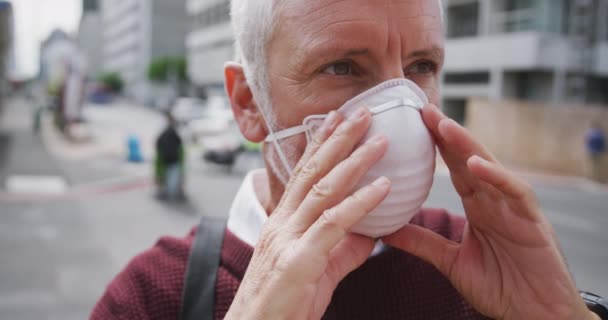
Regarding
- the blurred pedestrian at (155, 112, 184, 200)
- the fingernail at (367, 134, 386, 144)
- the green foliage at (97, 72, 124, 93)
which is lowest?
the green foliage at (97, 72, 124, 93)

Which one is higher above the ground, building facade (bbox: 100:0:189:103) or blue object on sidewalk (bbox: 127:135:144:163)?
building facade (bbox: 100:0:189:103)

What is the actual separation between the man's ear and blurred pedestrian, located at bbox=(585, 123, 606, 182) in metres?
14.1

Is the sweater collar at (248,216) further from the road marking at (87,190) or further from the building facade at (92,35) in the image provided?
the building facade at (92,35)

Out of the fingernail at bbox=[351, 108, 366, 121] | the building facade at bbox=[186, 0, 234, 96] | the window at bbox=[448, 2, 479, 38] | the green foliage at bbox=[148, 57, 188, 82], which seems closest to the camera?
the fingernail at bbox=[351, 108, 366, 121]

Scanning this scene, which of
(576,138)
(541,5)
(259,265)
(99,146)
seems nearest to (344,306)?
(259,265)

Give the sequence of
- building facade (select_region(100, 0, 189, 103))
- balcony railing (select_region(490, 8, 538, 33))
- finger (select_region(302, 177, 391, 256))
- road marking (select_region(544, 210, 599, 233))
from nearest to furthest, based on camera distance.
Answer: finger (select_region(302, 177, 391, 256)), road marking (select_region(544, 210, 599, 233)), balcony railing (select_region(490, 8, 538, 33)), building facade (select_region(100, 0, 189, 103))

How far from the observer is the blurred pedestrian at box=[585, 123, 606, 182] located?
13.7m

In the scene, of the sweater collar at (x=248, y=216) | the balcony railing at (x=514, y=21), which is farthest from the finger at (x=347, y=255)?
the balcony railing at (x=514, y=21)

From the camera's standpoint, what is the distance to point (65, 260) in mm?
6469

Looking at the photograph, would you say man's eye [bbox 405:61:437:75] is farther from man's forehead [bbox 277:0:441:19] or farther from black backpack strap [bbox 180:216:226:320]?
black backpack strap [bbox 180:216:226:320]

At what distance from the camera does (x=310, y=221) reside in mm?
1079

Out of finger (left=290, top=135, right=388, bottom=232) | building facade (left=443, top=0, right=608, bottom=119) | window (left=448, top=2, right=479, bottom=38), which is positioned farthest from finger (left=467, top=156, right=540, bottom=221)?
window (left=448, top=2, right=479, bottom=38)

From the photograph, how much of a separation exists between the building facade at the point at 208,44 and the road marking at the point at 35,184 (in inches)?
1331

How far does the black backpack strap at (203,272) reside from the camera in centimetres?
140
